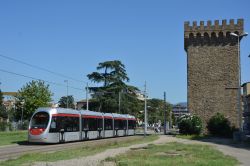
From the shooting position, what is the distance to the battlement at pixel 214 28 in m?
55.7

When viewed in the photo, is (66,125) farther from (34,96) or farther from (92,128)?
(34,96)

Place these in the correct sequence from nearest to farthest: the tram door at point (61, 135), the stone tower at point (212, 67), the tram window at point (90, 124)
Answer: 1. the tram door at point (61, 135)
2. the tram window at point (90, 124)
3. the stone tower at point (212, 67)

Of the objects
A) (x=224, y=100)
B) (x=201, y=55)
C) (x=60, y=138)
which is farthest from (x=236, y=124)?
(x=60, y=138)

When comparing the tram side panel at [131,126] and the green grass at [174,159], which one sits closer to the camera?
the green grass at [174,159]

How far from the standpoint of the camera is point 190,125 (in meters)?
49.2

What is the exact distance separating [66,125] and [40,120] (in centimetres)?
276

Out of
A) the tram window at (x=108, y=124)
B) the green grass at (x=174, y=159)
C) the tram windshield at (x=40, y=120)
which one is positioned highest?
the tram windshield at (x=40, y=120)

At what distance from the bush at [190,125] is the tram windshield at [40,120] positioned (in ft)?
64.5

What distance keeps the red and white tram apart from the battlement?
15.2 m

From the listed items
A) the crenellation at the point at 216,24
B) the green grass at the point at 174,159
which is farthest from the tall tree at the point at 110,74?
the green grass at the point at 174,159

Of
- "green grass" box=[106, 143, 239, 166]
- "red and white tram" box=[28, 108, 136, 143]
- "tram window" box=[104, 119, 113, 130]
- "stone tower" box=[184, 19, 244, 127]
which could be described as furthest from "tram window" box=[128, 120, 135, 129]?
"green grass" box=[106, 143, 239, 166]

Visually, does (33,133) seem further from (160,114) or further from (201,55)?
(160,114)

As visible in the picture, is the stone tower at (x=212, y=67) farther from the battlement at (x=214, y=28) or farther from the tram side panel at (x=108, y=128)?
the tram side panel at (x=108, y=128)

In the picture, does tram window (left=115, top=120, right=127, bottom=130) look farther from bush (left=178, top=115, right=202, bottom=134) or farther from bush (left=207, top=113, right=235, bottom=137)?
bush (left=207, top=113, right=235, bottom=137)
